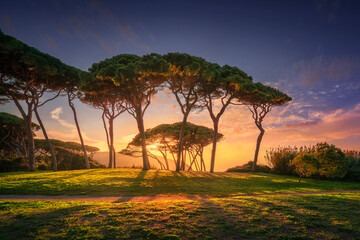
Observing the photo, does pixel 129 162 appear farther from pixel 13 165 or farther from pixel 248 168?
pixel 248 168

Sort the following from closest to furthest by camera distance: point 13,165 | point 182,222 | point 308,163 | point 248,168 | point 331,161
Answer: point 182,222 < point 331,161 < point 308,163 < point 13,165 < point 248,168

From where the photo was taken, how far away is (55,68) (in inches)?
718

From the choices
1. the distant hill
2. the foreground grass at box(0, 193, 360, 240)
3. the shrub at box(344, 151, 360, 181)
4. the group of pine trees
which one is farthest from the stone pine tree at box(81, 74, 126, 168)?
the shrub at box(344, 151, 360, 181)

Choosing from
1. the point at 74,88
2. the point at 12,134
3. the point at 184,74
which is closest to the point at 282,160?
the point at 184,74

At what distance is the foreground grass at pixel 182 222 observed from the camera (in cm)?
420

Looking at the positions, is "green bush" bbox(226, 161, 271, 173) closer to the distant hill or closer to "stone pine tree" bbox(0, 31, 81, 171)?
the distant hill

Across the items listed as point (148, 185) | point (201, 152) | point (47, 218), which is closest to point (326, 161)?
point (148, 185)

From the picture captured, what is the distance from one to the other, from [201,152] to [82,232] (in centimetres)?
3370

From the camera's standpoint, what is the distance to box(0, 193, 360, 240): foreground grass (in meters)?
4.20

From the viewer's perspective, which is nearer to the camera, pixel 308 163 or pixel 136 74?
pixel 308 163

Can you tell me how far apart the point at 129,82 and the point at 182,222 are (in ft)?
52.9

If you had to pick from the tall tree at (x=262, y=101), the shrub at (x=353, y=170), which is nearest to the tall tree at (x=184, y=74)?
the tall tree at (x=262, y=101)

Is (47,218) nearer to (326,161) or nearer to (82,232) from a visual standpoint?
(82,232)

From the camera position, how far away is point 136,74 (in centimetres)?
1772
